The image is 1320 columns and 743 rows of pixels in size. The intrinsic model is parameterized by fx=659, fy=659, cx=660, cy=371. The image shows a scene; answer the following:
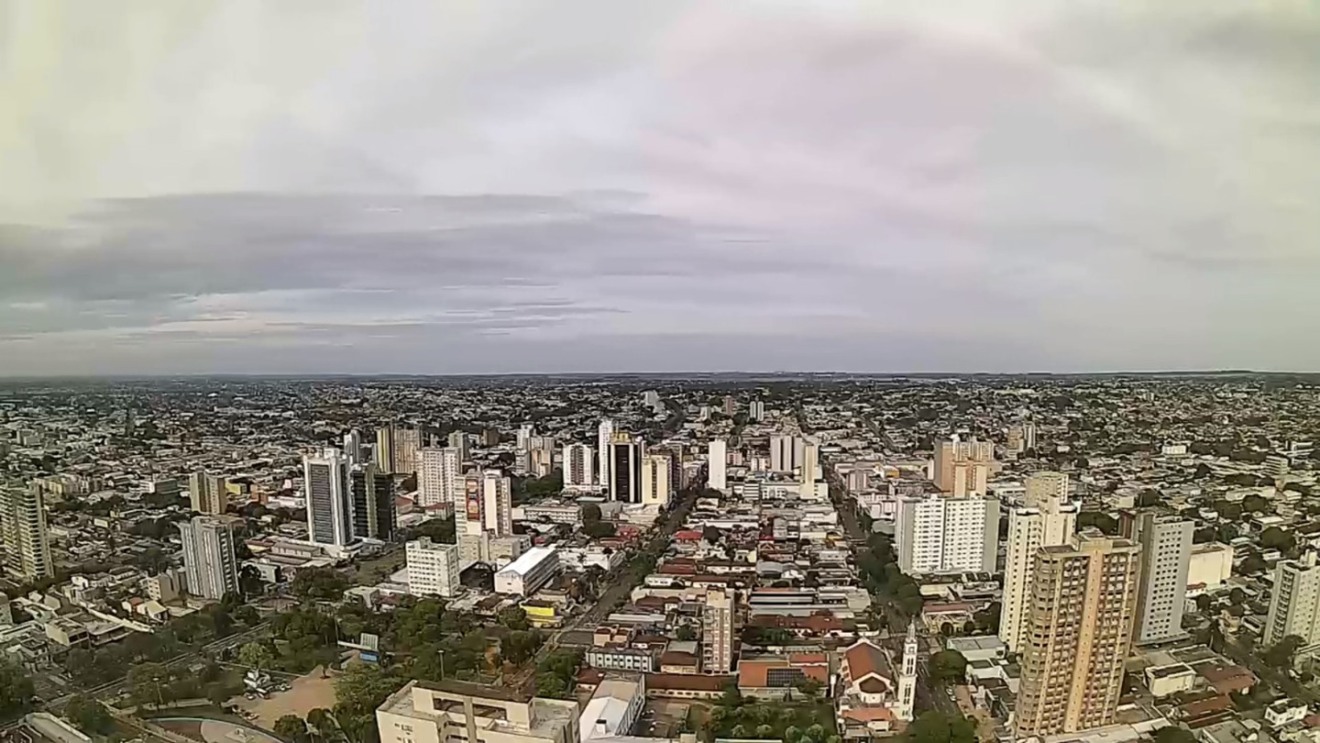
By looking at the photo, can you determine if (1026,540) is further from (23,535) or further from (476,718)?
(23,535)

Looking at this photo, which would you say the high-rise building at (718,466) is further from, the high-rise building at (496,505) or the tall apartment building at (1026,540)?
the tall apartment building at (1026,540)

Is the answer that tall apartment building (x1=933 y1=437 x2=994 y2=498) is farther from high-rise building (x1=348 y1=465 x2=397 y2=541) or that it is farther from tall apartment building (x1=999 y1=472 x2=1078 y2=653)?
high-rise building (x1=348 y1=465 x2=397 y2=541)

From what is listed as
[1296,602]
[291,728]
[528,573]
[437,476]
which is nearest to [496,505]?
[437,476]

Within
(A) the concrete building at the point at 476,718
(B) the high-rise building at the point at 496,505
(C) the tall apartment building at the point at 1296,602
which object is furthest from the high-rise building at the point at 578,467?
(C) the tall apartment building at the point at 1296,602

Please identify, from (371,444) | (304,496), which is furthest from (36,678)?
(371,444)

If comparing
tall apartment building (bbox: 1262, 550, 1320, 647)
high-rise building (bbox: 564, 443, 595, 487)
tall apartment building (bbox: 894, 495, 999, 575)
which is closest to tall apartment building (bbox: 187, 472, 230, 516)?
high-rise building (bbox: 564, 443, 595, 487)

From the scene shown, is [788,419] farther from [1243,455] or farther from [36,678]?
[36,678]
